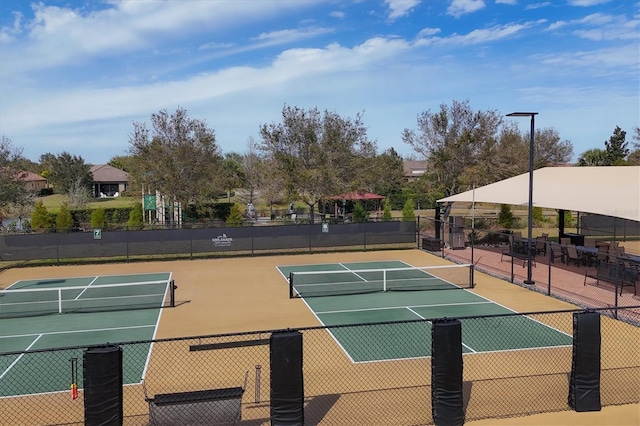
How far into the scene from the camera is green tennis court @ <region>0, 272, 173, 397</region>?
420 inches

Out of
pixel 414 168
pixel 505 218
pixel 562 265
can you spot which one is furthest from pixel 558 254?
pixel 414 168

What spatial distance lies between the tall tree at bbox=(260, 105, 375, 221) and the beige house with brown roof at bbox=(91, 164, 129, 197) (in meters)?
50.9

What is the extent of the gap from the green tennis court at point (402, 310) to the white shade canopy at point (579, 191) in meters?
4.66

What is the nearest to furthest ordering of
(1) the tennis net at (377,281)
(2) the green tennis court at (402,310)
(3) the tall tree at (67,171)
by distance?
(2) the green tennis court at (402,310), (1) the tennis net at (377,281), (3) the tall tree at (67,171)

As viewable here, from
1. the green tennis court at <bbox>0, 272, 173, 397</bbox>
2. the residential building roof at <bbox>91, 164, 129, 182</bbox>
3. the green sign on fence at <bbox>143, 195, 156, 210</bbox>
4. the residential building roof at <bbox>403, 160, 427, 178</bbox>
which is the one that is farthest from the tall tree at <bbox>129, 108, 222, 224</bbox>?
the residential building roof at <bbox>403, 160, 427, 178</bbox>

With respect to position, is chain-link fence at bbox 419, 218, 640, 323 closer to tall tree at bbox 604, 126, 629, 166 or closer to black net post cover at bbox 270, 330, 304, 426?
black net post cover at bbox 270, 330, 304, 426

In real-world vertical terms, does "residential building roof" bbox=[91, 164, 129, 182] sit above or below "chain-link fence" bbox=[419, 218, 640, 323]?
above

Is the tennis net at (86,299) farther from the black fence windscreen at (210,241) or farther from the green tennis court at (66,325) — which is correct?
the black fence windscreen at (210,241)

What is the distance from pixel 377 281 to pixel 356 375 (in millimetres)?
9625

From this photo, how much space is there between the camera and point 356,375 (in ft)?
33.8

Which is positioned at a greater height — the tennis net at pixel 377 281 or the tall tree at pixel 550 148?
the tall tree at pixel 550 148

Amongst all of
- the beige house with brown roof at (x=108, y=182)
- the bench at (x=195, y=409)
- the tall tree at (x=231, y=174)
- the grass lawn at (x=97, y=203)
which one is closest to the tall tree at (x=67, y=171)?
the grass lawn at (x=97, y=203)

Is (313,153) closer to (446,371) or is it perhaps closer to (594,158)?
(446,371)

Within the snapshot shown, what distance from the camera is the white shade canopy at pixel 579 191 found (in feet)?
60.6
